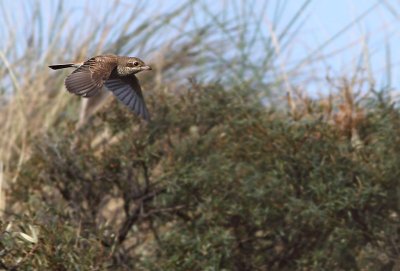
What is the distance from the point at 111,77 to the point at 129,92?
12.1 inches

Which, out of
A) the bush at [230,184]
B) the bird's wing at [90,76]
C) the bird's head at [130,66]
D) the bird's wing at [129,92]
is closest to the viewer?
Result: the bird's wing at [90,76]

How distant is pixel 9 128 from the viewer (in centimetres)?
1024

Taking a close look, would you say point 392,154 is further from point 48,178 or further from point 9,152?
point 9,152

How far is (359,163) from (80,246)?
1.91 metres

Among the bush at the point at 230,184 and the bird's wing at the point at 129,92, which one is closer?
the bird's wing at the point at 129,92

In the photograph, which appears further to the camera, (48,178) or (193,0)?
(193,0)

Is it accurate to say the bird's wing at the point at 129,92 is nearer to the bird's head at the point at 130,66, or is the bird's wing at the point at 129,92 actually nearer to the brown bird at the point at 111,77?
the brown bird at the point at 111,77

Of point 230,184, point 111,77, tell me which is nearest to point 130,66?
point 111,77

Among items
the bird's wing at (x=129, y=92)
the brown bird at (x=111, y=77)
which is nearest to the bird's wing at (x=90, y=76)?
the brown bird at (x=111, y=77)

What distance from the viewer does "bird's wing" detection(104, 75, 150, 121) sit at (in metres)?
6.79

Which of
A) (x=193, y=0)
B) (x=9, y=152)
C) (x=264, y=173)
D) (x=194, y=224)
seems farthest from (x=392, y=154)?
(x=193, y=0)

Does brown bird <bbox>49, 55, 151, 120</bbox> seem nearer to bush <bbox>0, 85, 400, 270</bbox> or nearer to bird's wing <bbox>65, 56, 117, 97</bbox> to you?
bird's wing <bbox>65, 56, 117, 97</bbox>

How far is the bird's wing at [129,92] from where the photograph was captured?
6785mm

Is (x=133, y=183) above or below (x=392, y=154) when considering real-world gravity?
below
